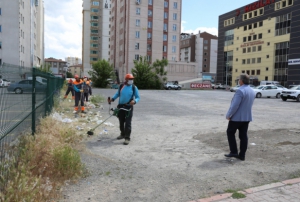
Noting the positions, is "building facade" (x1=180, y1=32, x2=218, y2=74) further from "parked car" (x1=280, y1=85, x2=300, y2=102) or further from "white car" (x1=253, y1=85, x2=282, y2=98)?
"parked car" (x1=280, y1=85, x2=300, y2=102)

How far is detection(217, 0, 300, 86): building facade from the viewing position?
59.9 meters

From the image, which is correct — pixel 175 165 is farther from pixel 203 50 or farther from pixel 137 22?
pixel 203 50

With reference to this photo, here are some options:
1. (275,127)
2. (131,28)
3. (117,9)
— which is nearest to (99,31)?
(117,9)

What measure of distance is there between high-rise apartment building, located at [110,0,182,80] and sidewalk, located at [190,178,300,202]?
62.7m

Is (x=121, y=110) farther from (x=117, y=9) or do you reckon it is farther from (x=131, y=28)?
(x=117, y=9)

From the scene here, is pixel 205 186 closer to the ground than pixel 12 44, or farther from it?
closer to the ground

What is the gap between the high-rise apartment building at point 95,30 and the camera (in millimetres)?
97688

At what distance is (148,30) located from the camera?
67.8 m

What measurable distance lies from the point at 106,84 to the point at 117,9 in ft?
89.9

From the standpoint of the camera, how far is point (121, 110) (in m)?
7.16

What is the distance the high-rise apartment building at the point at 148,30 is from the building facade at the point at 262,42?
18.7 metres

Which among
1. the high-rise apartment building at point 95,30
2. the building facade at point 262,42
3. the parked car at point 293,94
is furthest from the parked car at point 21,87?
the high-rise apartment building at point 95,30

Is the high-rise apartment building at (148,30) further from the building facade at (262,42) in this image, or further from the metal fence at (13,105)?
the metal fence at (13,105)

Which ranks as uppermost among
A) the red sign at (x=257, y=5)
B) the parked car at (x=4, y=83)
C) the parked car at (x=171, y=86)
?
the red sign at (x=257, y=5)
